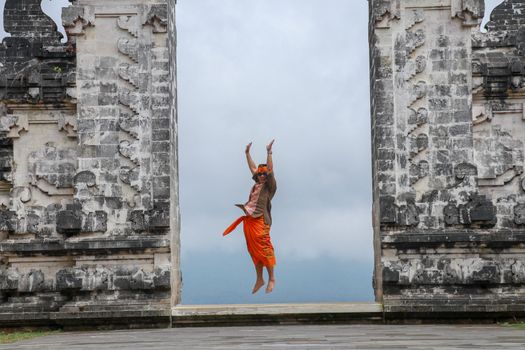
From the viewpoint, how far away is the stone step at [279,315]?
49.1 feet

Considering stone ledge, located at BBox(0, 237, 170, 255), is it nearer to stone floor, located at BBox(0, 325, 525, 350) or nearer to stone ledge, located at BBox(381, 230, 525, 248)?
stone floor, located at BBox(0, 325, 525, 350)

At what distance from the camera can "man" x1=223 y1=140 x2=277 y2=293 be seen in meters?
15.9

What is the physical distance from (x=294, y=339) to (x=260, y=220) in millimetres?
5131

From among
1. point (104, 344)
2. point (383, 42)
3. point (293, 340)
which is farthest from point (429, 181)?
point (104, 344)

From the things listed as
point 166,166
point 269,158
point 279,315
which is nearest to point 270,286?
point 279,315

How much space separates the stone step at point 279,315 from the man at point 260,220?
95 cm

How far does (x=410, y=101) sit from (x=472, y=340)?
619cm

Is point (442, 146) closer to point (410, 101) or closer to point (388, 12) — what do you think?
point (410, 101)

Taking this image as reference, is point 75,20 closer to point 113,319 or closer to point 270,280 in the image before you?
point 113,319

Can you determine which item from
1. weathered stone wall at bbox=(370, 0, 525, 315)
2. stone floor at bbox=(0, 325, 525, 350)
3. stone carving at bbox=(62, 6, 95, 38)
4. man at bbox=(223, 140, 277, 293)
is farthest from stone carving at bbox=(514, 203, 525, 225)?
stone carving at bbox=(62, 6, 95, 38)

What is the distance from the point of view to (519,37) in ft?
53.9

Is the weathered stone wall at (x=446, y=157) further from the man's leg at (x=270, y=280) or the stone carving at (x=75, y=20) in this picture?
the stone carving at (x=75, y=20)

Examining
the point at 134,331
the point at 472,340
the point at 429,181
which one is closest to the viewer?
the point at 472,340

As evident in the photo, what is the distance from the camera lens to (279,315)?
1498cm
